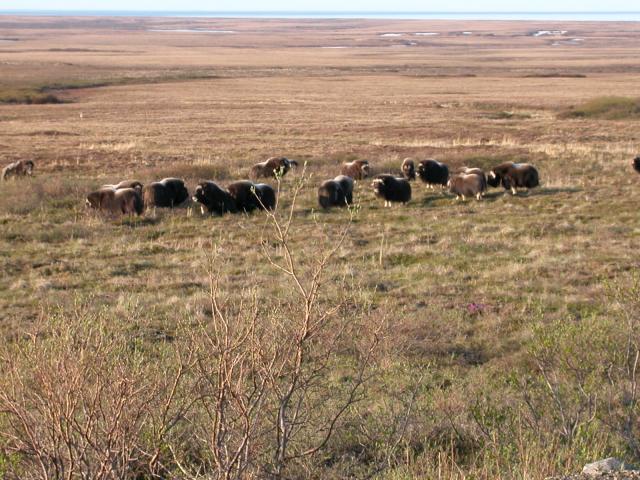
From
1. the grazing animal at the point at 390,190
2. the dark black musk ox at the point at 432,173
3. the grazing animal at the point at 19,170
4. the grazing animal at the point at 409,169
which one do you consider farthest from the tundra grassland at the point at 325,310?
the grazing animal at the point at 409,169

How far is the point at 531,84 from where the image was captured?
77812mm

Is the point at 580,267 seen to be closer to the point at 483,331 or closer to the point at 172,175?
the point at 483,331

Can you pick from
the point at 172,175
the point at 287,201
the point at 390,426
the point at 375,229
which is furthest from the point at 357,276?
the point at 172,175

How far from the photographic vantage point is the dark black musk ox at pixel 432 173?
2328 cm

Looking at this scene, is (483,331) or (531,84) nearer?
(483,331)

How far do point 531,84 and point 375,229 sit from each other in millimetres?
64451

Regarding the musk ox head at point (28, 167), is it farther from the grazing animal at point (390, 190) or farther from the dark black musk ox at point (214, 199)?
the grazing animal at point (390, 190)

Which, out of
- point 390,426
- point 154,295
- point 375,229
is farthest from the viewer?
point 375,229

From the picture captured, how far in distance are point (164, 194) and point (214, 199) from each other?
4.97 ft

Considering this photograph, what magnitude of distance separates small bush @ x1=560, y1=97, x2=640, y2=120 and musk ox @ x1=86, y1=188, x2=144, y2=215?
3599cm

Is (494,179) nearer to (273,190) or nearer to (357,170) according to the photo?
(357,170)

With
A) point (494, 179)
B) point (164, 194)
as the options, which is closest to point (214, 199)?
point (164, 194)

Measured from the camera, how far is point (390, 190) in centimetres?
2144

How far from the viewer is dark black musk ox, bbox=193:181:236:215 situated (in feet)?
65.4
